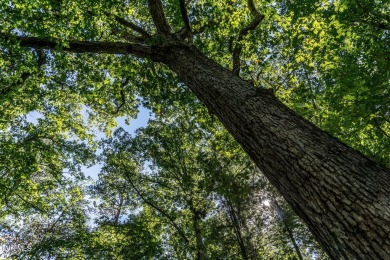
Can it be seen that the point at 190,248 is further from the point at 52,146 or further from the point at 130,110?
the point at 52,146

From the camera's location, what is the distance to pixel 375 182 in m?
2.20

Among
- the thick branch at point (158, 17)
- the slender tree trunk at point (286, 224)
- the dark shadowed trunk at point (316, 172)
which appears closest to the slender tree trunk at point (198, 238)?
the slender tree trunk at point (286, 224)

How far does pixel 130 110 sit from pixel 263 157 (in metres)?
11.3

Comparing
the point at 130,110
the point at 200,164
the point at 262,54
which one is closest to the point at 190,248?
the point at 200,164

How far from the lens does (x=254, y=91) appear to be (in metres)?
4.07

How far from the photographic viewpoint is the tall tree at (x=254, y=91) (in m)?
2.09

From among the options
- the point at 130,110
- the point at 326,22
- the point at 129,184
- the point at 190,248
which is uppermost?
the point at 130,110

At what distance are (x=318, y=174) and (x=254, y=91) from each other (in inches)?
77.8

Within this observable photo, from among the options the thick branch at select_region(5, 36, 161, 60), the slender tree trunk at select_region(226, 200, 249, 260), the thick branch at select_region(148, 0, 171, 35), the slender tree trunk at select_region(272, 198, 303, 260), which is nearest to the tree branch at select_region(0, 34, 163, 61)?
the thick branch at select_region(5, 36, 161, 60)

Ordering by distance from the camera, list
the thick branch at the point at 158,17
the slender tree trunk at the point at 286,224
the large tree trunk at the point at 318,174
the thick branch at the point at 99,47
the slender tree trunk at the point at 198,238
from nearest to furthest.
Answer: the large tree trunk at the point at 318,174
the thick branch at the point at 99,47
the thick branch at the point at 158,17
the slender tree trunk at the point at 198,238
the slender tree trunk at the point at 286,224

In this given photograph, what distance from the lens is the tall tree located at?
209 cm

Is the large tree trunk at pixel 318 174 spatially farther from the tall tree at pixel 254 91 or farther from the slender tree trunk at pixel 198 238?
the slender tree trunk at pixel 198 238

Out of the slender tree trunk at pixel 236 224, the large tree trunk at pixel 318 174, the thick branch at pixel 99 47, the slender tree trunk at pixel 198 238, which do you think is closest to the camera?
the large tree trunk at pixel 318 174

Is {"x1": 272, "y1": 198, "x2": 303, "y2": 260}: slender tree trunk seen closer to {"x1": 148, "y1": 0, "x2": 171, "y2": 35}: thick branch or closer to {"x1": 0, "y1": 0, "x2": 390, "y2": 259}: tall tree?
{"x1": 0, "y1": 0, "x2": 390, "y2": 259}: tall tree
